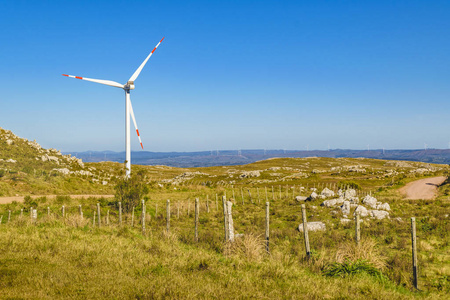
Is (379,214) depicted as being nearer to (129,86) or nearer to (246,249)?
(246,249)

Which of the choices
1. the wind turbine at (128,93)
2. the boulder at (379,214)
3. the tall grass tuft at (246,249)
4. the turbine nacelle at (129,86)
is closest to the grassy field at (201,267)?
the tall grass tuft at (246,249)

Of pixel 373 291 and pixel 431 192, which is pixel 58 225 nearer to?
pixel 373 291

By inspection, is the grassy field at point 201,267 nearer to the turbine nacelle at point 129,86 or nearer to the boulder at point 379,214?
the boulder at point 379,214

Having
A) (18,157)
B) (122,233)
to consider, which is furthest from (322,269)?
(18,157)

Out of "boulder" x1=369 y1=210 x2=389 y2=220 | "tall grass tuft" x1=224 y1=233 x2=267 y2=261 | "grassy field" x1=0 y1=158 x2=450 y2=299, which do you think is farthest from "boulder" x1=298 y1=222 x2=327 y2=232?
"tall grass tuft" x1=224 y1=233 x2=267 y2=261

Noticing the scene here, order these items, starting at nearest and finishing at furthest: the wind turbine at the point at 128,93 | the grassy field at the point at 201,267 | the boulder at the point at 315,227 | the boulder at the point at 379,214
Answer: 1. the grassy field at the point at 201,267
2. the boulder at the point at 315,227
3. the boulder at the point at 379,214
4. the wind turbine at the point at 128,93

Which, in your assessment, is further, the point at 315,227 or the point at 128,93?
the point at 128,93

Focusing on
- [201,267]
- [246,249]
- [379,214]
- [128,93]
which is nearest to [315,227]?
[379,214]

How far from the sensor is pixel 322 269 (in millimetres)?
11703

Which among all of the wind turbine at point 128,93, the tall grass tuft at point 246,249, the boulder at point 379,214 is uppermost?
the wind turbine at point 128,93

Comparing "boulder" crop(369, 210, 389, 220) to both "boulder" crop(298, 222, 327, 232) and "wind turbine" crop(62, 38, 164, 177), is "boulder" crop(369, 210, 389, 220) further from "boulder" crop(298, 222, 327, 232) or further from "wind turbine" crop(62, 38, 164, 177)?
"wind turbine" crop(62, 38, 164, 177)

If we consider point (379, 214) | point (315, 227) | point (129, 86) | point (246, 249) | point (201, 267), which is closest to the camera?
point (201, 267)

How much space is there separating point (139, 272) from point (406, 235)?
17.5 m

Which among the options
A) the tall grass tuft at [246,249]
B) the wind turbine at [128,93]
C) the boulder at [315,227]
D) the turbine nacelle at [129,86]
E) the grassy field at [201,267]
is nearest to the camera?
the grassy field at [201,267]
